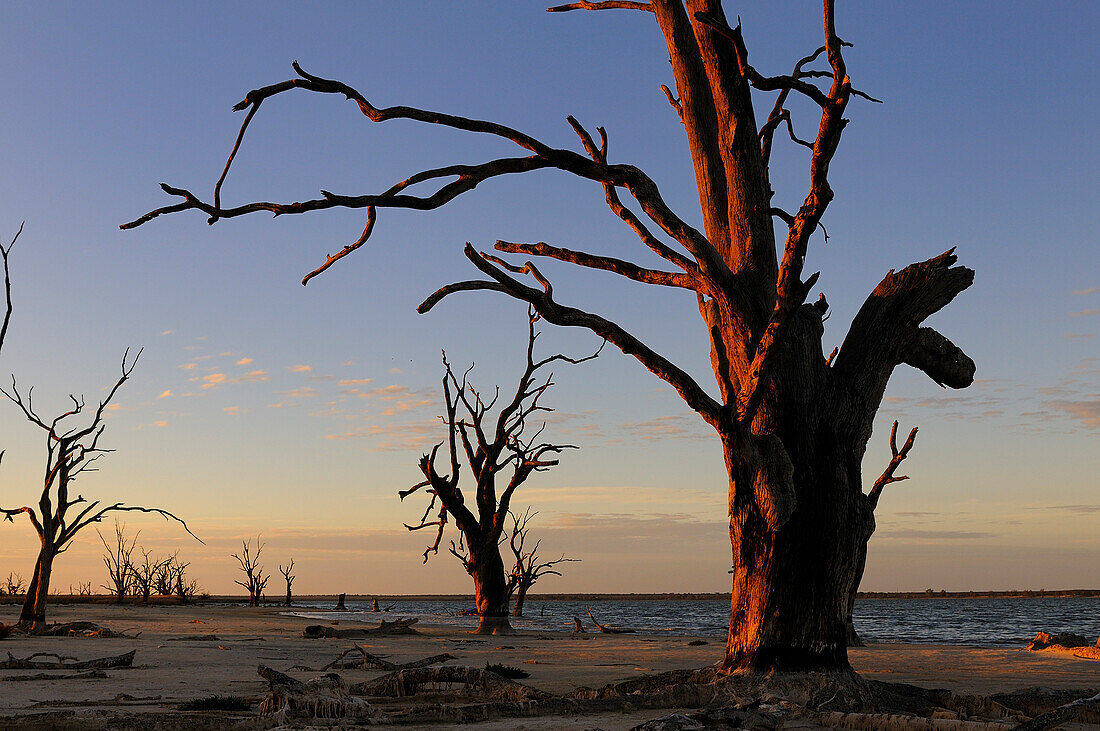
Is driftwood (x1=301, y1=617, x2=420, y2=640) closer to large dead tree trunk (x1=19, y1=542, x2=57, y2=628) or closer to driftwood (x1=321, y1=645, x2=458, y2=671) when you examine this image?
large dead tree trunk (x1=19, y1=542, x2=57, y2=628)

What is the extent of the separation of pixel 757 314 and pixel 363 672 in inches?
257

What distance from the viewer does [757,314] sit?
26.1 ft

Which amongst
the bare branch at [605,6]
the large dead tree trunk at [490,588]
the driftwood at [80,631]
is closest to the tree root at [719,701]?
the bare branch at [605,6]

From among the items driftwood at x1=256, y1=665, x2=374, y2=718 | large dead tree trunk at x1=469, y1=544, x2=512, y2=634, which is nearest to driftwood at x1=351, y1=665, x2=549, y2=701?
driftwood at x1=256, y1=665, x2=374, y2=718

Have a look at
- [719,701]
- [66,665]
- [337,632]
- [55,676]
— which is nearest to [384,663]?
[55,676]

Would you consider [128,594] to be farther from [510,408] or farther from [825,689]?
[825,689]

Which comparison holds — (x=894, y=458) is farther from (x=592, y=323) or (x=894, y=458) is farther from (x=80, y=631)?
(x=80, y=631)

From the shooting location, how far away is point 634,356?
7.35 metres

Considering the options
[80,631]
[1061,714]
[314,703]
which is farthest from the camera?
[80,631]

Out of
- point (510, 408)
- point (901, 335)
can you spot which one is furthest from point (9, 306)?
point (510, 408)

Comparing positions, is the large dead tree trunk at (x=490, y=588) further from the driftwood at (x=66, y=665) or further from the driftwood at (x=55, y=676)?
the driftwood at (x=55, y=676)

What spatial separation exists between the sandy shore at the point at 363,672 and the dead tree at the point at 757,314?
205 centimetres

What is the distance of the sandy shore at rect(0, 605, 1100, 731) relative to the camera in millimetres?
6180

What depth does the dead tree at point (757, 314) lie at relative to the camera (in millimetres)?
6641
